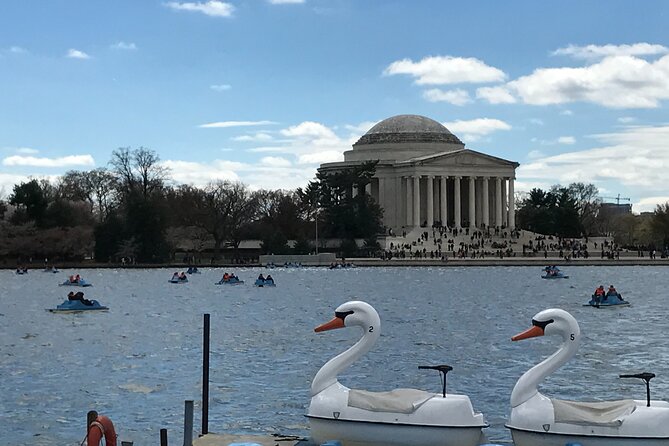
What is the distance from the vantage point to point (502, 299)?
89625mm

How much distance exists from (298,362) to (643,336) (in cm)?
2060

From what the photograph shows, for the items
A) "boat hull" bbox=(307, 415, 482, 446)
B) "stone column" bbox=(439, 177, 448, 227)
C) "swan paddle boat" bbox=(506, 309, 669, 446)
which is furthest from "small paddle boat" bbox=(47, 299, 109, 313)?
"stone column" bbox=(439, 177, 448, 227)

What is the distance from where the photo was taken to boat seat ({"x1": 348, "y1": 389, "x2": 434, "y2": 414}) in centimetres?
2456

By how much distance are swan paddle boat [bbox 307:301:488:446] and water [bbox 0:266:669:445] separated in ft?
20.4

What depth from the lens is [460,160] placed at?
196 meters

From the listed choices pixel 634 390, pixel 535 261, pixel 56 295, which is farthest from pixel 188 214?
pixel 634 390

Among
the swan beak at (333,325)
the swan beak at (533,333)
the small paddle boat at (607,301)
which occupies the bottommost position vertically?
the small paddle boat at (607,301)

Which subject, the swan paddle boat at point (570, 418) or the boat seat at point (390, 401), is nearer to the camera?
the swan paddle boat at point (570, 418)

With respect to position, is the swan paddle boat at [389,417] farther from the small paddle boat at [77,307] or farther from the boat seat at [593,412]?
the small paddle boat at [77,307]

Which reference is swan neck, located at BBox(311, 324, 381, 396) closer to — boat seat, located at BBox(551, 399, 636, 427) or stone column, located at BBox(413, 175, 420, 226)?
boat seat, located at BBox(551, 399, 636, 427)

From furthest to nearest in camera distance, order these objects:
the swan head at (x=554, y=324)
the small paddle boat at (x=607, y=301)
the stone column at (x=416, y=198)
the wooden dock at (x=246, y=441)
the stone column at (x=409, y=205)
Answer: the stone column at (x=409, y=205)
the stone column at (x=416, y=198)
the small paddle boat at (x=607, y=301)
the wooden dock at (x=246, y=441)
the swan head at (x=554, y=324)

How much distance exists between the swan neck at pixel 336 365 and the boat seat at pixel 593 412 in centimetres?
405

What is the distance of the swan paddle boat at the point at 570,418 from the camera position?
2328 cm

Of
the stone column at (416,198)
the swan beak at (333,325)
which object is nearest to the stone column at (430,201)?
the stone column at (416,198)
